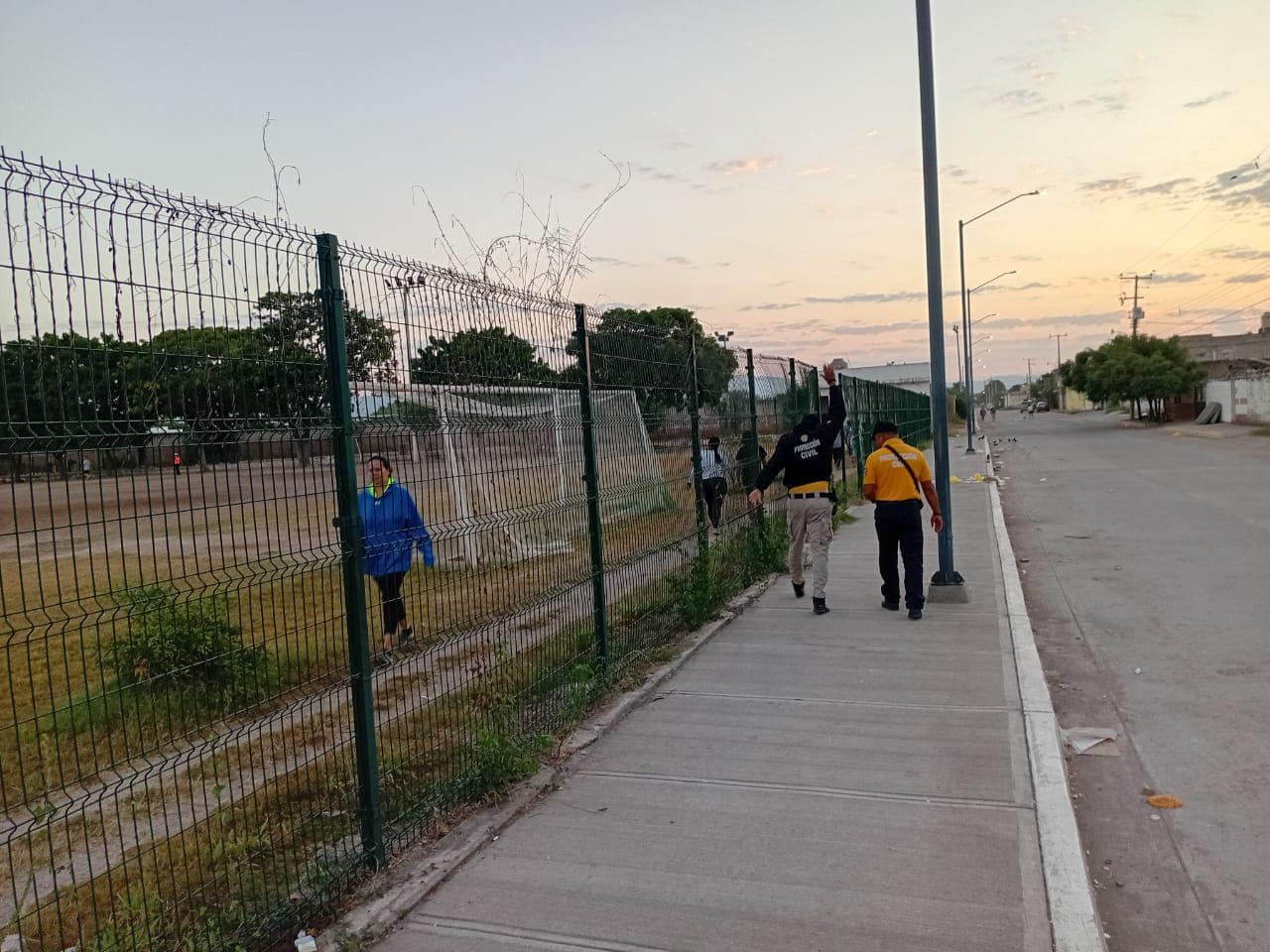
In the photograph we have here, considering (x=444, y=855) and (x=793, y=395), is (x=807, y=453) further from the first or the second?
(x=444, y=855)

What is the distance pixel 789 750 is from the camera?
17.2ft

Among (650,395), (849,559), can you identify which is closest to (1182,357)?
(849,559)

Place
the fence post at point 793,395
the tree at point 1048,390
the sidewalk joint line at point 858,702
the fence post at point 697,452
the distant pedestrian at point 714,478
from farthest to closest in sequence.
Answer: the tree at point 1048,390 → the fence post at point 793,395 → the distant pedestrian at point 714,478 → the fence post at point 697,452 → the sidewalk joint line at point 858,702

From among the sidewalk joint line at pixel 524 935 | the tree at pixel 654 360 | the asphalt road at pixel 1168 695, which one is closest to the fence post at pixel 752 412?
the tree at pixel 654 360

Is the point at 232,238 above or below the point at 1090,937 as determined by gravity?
above

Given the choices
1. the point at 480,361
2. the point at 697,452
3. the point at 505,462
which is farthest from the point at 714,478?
the point at 480,361

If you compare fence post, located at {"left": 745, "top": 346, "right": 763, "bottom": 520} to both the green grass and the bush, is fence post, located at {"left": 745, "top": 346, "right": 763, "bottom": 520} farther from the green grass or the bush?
the bush

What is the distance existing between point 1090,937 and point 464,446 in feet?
10.3

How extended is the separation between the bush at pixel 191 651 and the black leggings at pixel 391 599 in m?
0.51

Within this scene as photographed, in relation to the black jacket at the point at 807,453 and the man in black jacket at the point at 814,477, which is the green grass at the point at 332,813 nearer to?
the man in black jacket at the point at 814,477

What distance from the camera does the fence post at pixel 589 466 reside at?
591 centimetres

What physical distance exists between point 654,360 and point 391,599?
3.62 metres

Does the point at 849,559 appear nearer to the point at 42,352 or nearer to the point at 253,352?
the point at 253,352

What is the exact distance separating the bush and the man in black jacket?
5020 millimetres
